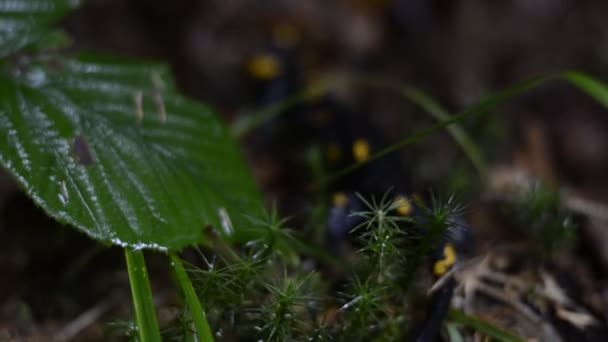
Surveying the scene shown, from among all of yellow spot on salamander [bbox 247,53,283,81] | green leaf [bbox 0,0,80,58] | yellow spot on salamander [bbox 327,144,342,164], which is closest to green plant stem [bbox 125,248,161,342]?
green leaf [bbox 0,0,80,58]

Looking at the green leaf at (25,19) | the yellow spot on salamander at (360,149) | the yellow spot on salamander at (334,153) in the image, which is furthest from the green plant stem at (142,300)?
the yellow spot on salamander at (334,153)

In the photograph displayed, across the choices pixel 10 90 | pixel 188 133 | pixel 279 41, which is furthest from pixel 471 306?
pixel 279 41

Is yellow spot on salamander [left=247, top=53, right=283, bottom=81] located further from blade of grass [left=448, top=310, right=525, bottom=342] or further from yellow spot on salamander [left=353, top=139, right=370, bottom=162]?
blade of grass [left=448, top=310, right=525, bottom=342]

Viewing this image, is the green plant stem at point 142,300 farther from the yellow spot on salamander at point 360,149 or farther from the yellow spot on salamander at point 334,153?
the yellow spot on salamander at point 334,153

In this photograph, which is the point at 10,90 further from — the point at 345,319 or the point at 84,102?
the point at 345,319

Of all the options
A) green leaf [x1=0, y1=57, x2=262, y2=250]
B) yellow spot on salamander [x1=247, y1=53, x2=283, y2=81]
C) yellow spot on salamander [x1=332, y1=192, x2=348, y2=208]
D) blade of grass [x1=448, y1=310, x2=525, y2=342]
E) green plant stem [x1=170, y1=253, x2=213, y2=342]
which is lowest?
blade of grass [x1=448, y1=310, x2=525, y2=342]

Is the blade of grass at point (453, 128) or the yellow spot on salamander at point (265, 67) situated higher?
the yellow spot on salamander at point (265, 67)
